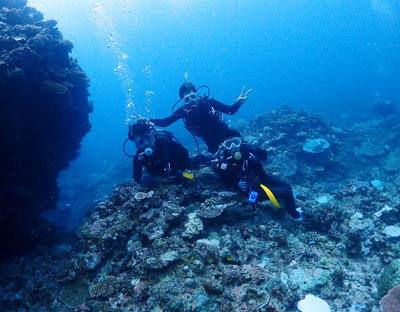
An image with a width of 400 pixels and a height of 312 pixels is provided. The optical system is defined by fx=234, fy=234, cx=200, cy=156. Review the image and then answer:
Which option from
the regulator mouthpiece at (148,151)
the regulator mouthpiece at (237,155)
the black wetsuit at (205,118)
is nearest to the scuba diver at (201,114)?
the black wetsuit at (205,118)

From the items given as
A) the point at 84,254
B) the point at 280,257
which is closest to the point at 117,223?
the point at 84,254

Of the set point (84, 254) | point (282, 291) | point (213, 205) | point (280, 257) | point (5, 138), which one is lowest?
point (282, 291)

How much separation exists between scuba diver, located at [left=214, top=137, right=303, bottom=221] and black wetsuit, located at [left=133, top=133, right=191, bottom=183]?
3.73 ft

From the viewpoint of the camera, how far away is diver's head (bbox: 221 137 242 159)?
19.0ft

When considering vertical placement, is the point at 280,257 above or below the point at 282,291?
above

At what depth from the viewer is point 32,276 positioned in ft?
15.9

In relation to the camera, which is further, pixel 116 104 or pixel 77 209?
pixel 116 104

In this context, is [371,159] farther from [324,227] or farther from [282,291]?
[282,291]

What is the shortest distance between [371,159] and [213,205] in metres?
14.1

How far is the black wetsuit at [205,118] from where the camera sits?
7734 millimetres

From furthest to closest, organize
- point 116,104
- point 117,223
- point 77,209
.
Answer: point 116,104, point 77,209, point 117,223

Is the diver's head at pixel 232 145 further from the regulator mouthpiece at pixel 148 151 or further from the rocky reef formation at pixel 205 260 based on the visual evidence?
the regulator mouthpiece at pixel 148 151

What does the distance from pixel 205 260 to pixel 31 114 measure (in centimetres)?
732

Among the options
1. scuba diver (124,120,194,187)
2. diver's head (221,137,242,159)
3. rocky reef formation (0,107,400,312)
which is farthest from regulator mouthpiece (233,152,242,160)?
scuba diver (124,120,194,187)
